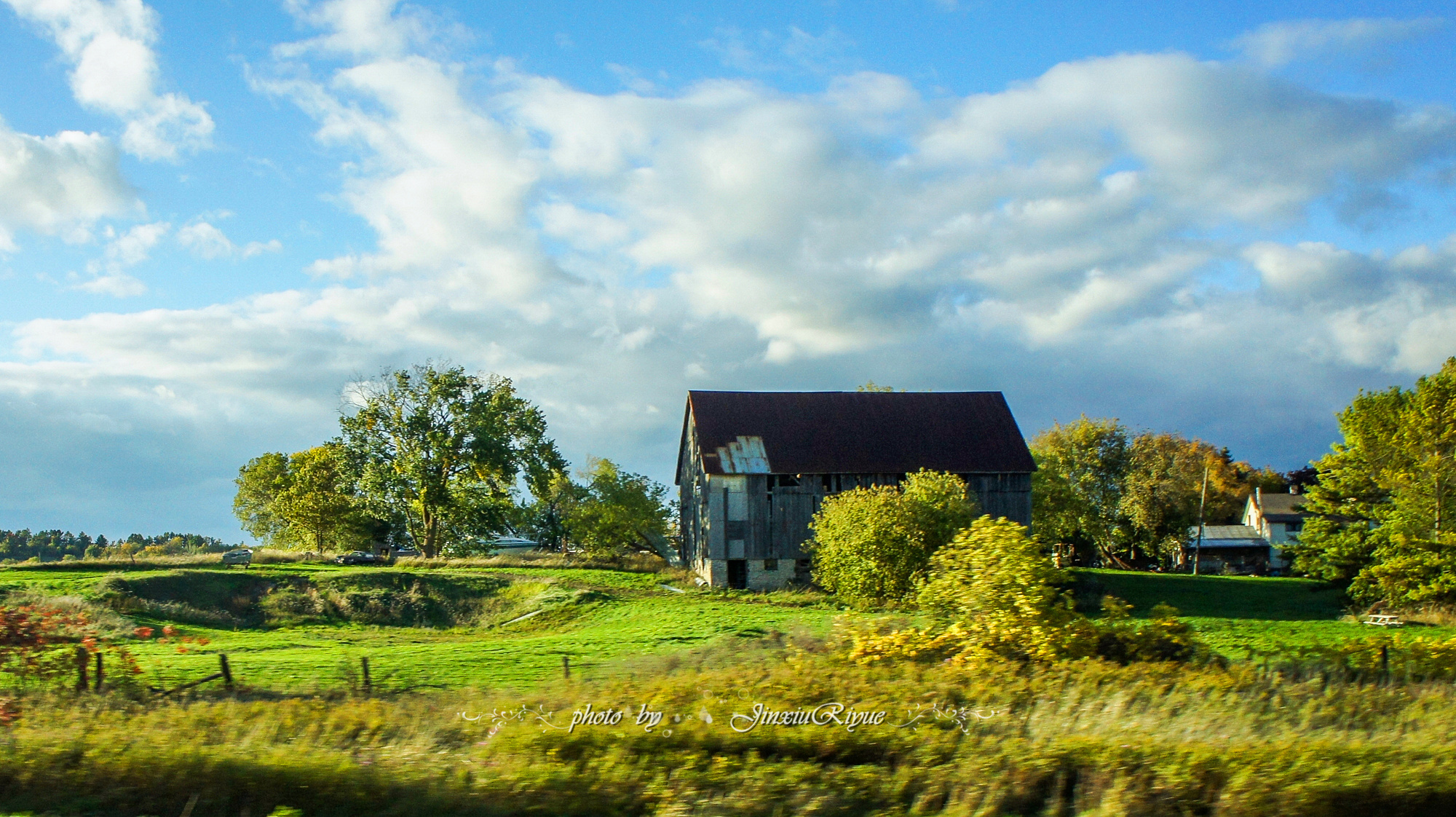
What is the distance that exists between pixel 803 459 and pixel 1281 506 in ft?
189

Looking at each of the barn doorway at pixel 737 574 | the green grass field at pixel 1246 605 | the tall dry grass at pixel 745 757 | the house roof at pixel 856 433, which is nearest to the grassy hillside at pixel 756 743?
the tall dry grass at pixel 745 757

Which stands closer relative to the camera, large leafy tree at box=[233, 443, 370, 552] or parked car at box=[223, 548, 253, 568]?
parked car at box=[223, 548, 253, 568]

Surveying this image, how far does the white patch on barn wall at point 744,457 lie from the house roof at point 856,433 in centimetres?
4

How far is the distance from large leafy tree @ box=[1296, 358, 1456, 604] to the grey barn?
1274cm

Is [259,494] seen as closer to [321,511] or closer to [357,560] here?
[321,511]

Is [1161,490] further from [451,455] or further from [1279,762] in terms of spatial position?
[1279,762]

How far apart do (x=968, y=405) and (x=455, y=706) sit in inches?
1629

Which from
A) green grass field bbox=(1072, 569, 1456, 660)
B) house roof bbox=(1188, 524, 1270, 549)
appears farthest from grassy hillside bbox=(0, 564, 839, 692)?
house roof bbox=(1188, 524, 1270, 549)

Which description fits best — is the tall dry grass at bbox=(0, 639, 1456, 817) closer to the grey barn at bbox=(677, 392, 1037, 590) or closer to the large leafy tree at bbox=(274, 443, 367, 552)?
the grey barn at bbox=(677, 392, 1037, 590)

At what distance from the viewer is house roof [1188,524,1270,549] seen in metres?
75.9

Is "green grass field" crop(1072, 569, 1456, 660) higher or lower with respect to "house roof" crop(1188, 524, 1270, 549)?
lower

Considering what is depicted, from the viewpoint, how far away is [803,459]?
4388 centimetres

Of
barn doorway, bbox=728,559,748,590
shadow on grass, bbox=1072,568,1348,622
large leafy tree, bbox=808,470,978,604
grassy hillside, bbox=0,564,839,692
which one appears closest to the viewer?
grassy hillside, bbox=0,564,839,692

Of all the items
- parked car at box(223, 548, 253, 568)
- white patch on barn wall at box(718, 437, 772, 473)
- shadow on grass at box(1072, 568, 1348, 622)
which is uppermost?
white patch on barn wall at box(718, 437, 772, 473)
